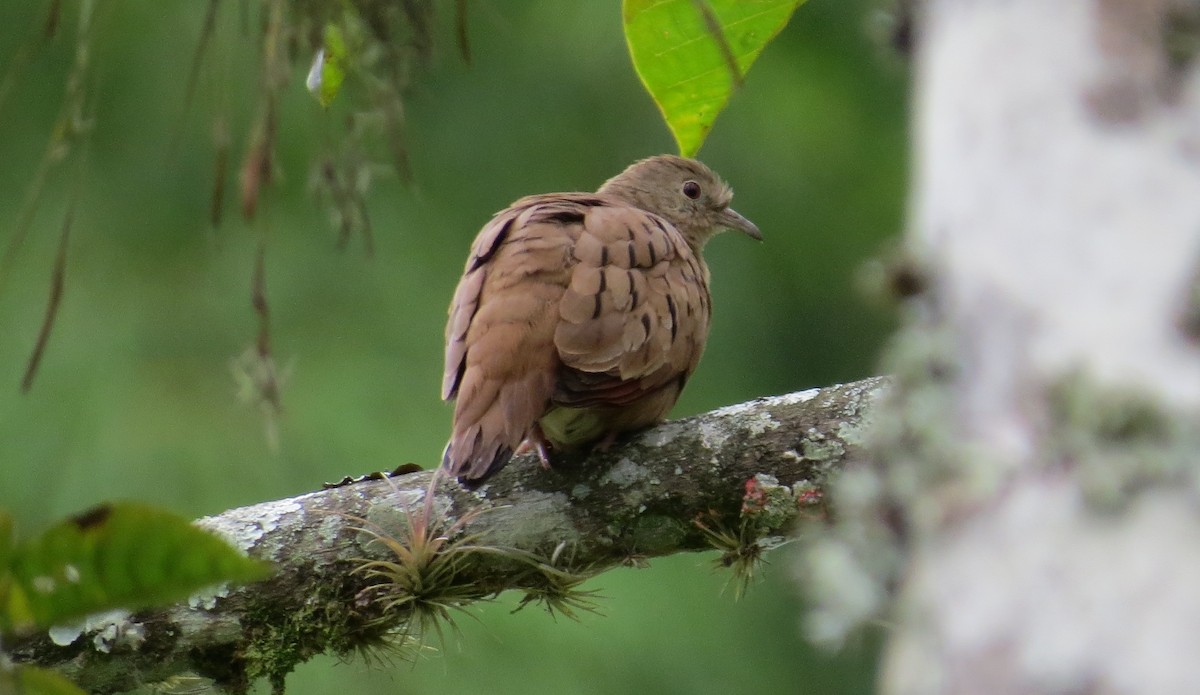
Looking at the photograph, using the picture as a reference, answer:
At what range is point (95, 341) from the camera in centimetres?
633

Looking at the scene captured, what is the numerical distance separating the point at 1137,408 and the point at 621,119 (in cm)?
694

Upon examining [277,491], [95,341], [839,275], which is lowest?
[839,275]

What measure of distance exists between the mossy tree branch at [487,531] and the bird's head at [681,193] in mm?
1845

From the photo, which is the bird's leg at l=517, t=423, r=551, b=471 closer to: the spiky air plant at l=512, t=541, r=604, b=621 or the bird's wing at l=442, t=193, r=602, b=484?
the bird's wing at l=442, t=193, r=602, b=484

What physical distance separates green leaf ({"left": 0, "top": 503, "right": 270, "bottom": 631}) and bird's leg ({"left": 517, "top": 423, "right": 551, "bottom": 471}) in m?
1.47

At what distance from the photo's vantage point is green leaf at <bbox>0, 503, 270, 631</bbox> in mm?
1304

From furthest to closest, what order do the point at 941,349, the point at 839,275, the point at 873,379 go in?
the point at 839,275 < the point at 873,379 < the point at 941,349

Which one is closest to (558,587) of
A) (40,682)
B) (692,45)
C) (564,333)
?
(564,333)

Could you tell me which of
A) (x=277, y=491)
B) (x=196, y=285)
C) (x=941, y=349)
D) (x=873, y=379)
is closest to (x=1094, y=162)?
(x=941, y=349)

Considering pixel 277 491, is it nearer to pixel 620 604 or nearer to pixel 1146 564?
pixel 620 604

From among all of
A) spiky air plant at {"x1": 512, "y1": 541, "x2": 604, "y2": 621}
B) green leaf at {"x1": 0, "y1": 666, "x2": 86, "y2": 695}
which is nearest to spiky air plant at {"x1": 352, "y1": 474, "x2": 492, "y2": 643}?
spiky air plant at {"x1": 512, "y1": 541, "x2": 604, "y2": 621}

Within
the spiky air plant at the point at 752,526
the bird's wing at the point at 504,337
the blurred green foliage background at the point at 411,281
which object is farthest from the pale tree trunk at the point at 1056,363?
the blurred green foliage background at the point at 411,281

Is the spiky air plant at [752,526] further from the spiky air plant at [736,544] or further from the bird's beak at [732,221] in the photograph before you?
the bird's beak at [732,221]

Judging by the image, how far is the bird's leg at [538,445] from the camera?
2826mm
